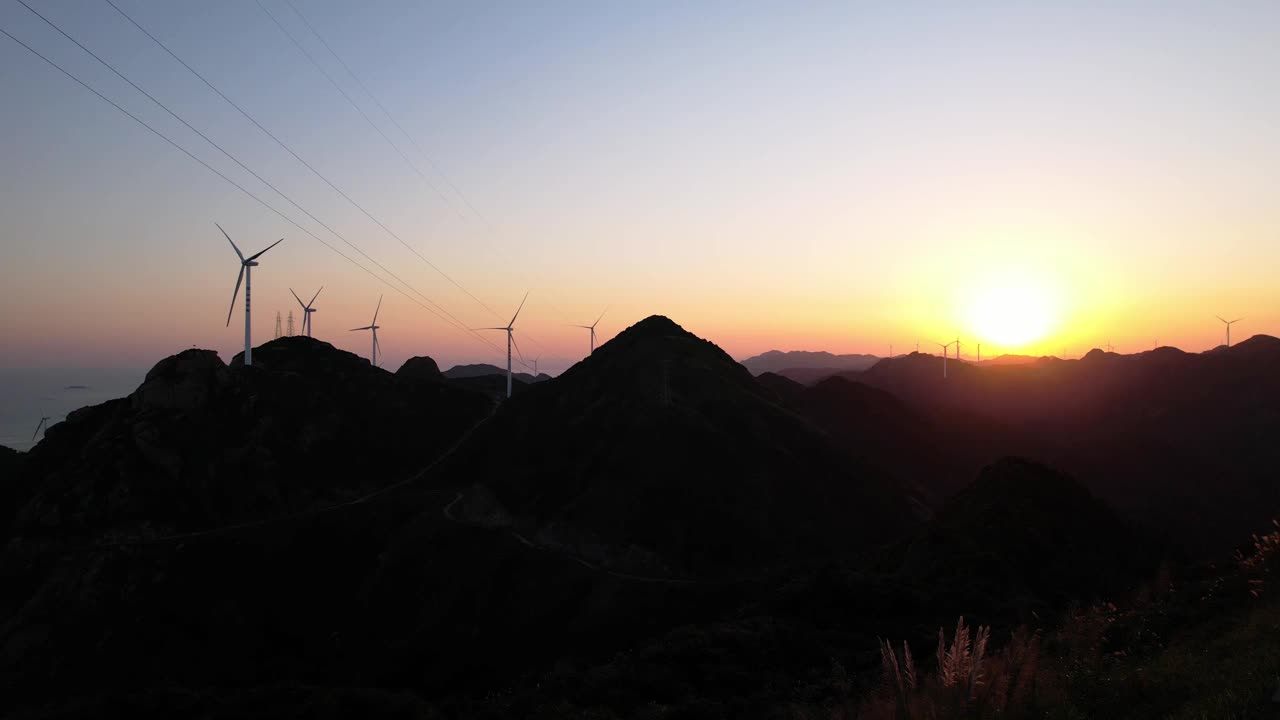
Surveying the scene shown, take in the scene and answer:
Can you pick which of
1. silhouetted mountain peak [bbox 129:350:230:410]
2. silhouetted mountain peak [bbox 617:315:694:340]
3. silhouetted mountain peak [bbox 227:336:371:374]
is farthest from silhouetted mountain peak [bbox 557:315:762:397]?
silhouetted mountain peak [bbox 129:350:230:410]

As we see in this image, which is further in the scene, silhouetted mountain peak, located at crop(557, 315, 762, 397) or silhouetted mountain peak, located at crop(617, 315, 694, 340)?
silhouetted mountain peak, located at crop(617, 315, 694, 340)

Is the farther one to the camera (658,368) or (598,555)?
(658,368)

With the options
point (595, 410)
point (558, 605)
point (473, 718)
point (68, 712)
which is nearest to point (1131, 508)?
point (595, 410)

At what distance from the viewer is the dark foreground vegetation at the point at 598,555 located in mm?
26716

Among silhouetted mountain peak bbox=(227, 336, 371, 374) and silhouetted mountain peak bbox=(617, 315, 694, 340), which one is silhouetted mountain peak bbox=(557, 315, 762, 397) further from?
silhouetted mountain peak bbox=(227, 336, 371, 374)

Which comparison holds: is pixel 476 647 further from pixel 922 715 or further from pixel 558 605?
pixel 922 715

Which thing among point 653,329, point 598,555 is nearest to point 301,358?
point 653,329

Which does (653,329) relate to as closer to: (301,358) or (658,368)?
(658,368)

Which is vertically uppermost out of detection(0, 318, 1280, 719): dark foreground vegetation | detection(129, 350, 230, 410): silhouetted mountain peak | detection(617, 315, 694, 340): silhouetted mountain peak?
detection(617, 315, 694, 340): silhouetted mountain peak

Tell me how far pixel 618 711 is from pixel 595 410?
291ft

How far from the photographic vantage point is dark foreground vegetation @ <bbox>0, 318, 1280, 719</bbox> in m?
26.7

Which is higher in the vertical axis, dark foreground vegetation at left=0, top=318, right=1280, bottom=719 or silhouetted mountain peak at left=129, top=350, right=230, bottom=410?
silhouetted mountain peak at left=129, top=350, right=230, bottom=410

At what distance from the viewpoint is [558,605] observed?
255ft

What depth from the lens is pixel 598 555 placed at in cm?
8556
